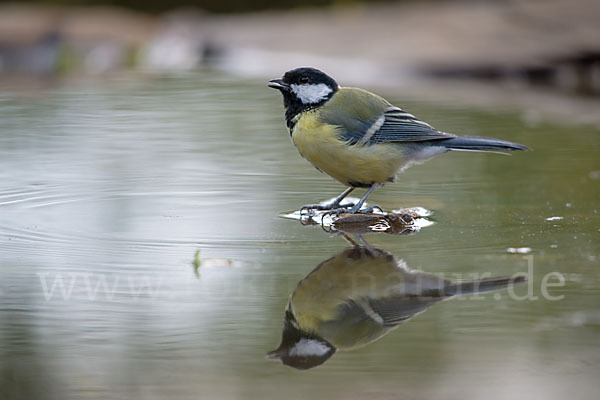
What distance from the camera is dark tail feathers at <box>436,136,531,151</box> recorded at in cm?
409

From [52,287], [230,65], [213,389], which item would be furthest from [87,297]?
[230,65]

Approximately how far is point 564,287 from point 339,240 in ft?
3.48

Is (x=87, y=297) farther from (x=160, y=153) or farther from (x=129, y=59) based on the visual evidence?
(x=129, y=59)

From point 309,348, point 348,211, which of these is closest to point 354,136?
point 348,211

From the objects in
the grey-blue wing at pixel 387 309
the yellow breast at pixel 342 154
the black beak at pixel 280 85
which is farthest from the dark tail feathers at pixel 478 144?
the grey-blue wing at pixel 387 309

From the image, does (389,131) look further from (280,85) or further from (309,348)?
(309,348)

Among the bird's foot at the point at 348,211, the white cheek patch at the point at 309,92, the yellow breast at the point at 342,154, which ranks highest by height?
the white cheek patch at the point at 309,92

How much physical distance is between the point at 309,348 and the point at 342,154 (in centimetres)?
174

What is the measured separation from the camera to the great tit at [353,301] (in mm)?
2549

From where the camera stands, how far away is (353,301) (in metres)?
2.91

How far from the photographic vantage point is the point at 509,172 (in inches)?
201

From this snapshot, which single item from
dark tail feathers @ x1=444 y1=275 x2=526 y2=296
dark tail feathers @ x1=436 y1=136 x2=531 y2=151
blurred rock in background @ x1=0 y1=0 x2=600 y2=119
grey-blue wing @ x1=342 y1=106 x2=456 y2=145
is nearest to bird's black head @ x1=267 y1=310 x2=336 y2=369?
dark tail feathers @ x1=444 y1=275 x2=526 y2=296

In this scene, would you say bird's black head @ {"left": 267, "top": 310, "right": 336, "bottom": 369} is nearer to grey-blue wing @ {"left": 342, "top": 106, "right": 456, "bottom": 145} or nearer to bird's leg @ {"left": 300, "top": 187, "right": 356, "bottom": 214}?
bird's leg @ {"left": 300, "top": 187, "right": 356, "bottom": 214}

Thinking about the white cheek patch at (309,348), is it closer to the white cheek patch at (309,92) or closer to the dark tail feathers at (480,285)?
the dark tail feathers at (480,285)
